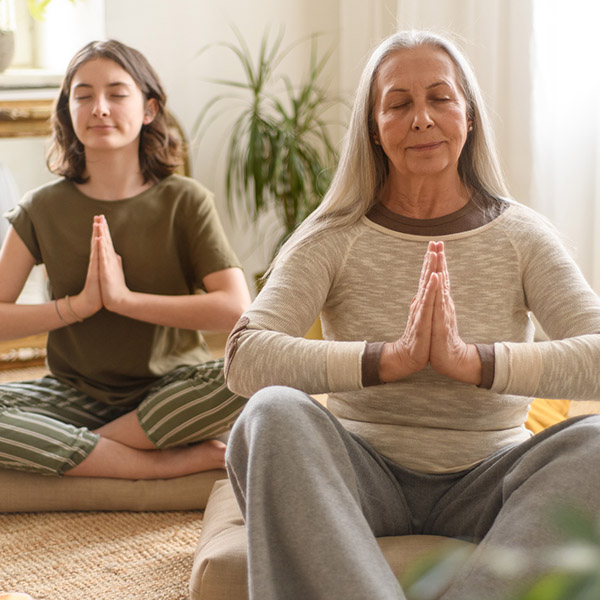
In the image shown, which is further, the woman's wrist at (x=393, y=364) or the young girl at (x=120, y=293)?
the young girl at (x=120, y=293)

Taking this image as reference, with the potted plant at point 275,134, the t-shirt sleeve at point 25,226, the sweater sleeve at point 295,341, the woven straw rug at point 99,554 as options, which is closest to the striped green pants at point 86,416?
the woven straw rug at point 99,554

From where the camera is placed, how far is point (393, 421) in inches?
58.0

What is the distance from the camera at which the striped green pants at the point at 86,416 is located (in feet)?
6.44

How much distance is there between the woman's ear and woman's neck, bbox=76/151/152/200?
0.36 ft

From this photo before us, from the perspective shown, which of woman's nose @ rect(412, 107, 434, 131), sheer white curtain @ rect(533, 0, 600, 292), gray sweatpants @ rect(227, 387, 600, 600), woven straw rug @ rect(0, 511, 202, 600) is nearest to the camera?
gray sweatpants @ rect(227, 387, 600, 600)

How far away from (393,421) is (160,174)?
1.05 m

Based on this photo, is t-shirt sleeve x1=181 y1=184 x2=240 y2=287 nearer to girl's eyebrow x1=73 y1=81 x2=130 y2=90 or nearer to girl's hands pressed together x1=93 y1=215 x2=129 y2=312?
girl's hands pressed together x1=93 y1=215 x2=129 y2=312

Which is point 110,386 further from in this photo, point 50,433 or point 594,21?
Answer: point 594,21

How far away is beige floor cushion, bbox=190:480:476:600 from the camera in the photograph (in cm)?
133

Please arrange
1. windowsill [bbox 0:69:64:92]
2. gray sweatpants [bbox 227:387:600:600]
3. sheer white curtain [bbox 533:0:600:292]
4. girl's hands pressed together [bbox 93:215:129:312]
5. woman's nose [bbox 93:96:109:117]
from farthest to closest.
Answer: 1. windowsill [bbox 0:69:64:92]
2. sheer white curtain [bbox 533:0:600:292]
3. woman's nose [bbox 93:96:109:117]
4. girl's hands pressed together [bbox 93:215:129:312]
5. gray sweatpants [bbox 227:387:600:600]

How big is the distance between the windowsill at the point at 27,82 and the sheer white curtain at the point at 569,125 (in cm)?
175

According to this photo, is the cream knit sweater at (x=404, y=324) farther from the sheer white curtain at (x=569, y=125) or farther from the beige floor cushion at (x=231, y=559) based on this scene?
the sheer white curtain at (x=569, y=125)

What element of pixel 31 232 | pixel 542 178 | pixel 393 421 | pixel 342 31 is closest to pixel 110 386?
pixel 31 232

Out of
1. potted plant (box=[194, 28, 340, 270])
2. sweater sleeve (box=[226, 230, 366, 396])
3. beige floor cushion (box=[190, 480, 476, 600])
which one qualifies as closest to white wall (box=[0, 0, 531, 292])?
potted plant (box=[194, 28, 340, 270])
